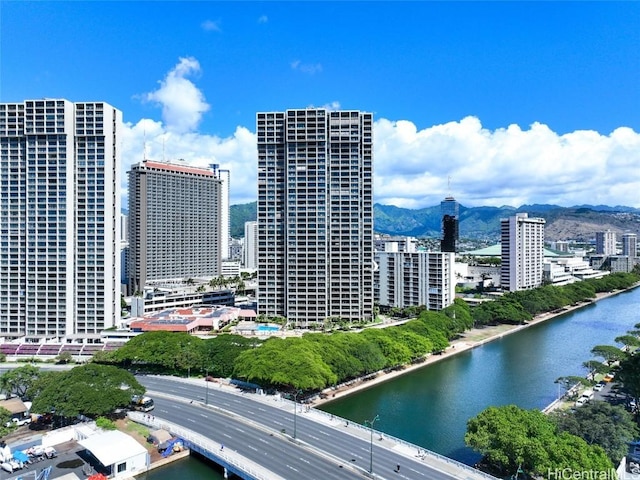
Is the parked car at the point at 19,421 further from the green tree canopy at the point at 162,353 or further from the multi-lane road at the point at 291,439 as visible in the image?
the green tree canopy at the point at 162,353

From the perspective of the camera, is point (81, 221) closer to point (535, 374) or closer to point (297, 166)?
point (297, 166)

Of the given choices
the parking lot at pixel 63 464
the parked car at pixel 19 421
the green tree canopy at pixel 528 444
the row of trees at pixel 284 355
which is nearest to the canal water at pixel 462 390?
the row of trees at pixel 284 355

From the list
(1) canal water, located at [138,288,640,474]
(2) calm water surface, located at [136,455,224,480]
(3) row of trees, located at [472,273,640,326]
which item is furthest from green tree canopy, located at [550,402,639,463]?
(3) row of trees, located at [472,273,640,326]

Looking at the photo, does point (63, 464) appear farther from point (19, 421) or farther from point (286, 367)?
point (286, 367)

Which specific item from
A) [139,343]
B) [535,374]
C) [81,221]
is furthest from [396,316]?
[81,221]

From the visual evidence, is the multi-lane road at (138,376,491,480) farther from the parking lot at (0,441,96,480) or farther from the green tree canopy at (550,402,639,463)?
the green tree canopy at (550,402,639,463)
